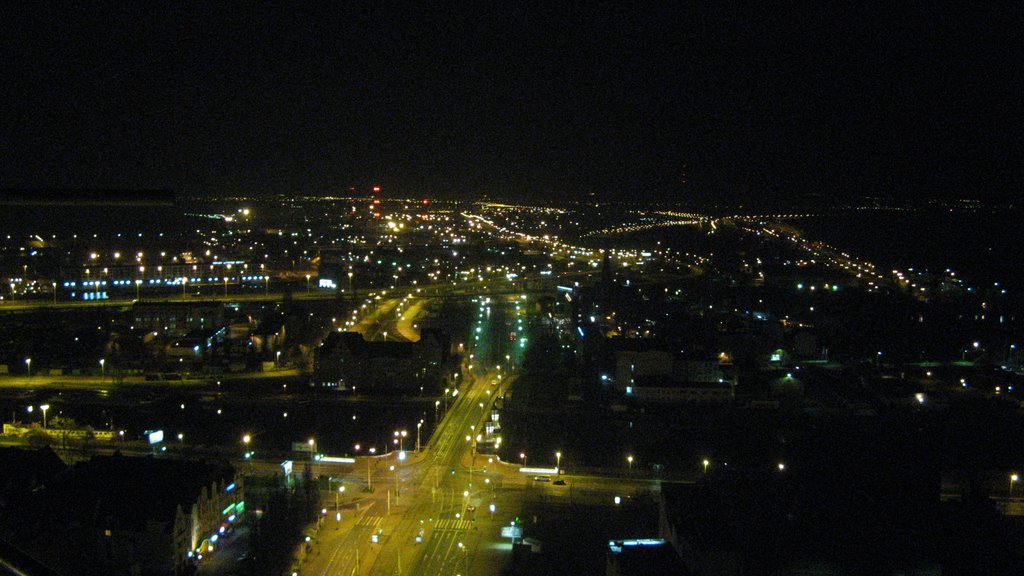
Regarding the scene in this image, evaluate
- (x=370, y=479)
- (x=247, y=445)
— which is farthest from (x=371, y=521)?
(x=247, y=445)

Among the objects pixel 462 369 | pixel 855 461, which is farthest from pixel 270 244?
pixel 855 461

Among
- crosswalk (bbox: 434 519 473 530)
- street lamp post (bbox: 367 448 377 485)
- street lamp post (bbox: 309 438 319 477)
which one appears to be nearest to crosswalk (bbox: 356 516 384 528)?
crosswalk (bbox: 434 519 473 530)

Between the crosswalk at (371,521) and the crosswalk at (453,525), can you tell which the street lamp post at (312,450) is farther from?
the crosswalk at (453,525)

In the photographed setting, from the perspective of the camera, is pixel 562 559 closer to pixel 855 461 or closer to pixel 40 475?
pixel 855 461

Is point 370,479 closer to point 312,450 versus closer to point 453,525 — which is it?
point 312,450

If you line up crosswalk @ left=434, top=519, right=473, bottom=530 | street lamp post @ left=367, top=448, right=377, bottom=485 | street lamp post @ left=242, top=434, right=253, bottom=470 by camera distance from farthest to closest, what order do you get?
street lamp post @ left=242, top=434, right=253, bottom=470, street lamp post @ left=367, top=448, right=377, bottom=485, crosswalk @ left=434, top=519, right=473, bottom=530

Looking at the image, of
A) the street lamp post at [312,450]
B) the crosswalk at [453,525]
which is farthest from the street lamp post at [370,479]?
the crosswalk at [453,525]

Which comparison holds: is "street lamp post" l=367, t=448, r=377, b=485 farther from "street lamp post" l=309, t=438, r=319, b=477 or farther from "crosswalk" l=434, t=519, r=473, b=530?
"crosswalk" l=434, t=519, r=473, b=530
